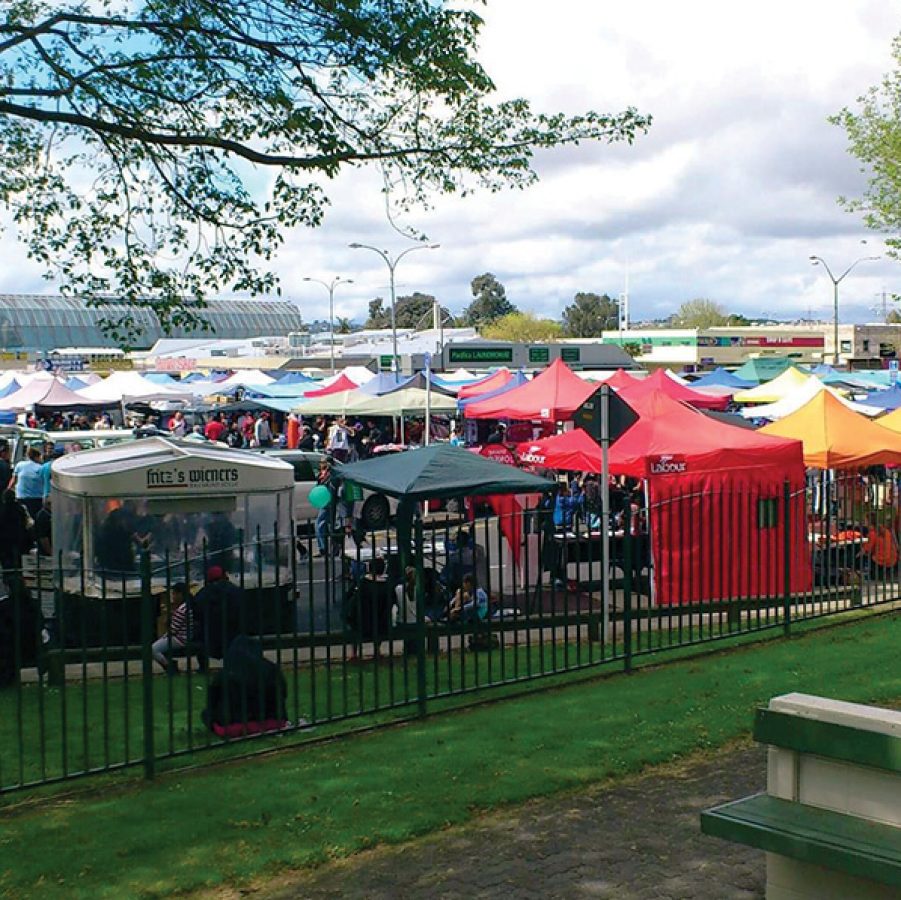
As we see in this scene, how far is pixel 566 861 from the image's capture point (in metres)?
6.30

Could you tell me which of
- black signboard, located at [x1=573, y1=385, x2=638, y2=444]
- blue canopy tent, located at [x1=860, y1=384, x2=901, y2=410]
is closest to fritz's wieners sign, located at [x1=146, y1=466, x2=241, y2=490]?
black signboard, located at [x1=573, y1=385, x2=638, y2=444]

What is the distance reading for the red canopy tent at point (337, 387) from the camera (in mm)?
40375

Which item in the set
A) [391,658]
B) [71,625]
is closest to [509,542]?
[391,658]

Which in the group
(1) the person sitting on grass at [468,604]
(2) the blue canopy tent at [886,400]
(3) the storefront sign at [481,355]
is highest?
(3) the storefront sign at [481,355]

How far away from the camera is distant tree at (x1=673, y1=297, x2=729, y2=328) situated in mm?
174000

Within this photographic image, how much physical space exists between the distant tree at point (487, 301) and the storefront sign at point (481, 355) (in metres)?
122

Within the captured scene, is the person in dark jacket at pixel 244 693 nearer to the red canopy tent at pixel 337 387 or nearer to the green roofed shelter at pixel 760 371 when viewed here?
the red canopy tent at pixel 337 387

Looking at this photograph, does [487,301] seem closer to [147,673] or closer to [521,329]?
[521,329]

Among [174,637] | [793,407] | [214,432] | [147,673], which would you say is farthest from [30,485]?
[793,407]

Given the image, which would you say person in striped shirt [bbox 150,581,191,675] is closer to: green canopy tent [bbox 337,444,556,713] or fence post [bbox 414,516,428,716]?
fence post [bbox 414,516,428,716]

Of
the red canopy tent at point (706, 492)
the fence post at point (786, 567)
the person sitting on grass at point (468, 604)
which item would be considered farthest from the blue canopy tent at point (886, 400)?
the person sitting on grass at point (468, 604)

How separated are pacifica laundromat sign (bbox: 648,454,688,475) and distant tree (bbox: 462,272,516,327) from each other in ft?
545

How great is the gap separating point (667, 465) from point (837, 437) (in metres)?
3.72

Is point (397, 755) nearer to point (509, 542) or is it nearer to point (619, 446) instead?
point (509, 542)
